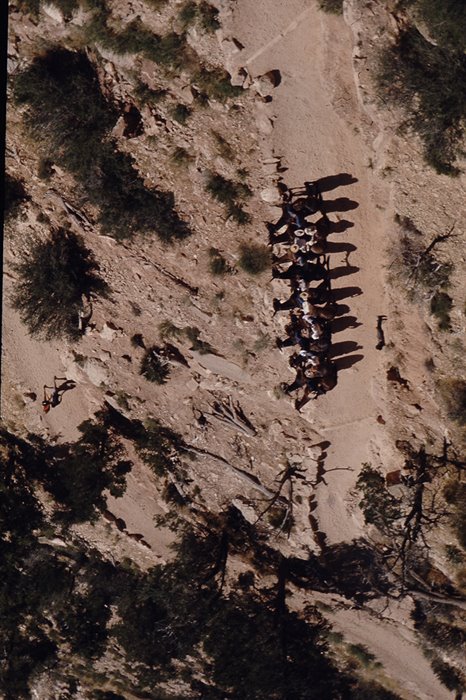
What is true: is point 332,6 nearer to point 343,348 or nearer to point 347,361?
point 343,348

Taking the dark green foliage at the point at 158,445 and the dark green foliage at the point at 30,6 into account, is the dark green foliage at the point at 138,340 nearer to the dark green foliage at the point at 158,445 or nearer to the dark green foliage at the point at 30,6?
the dark green foliage at the point at 158,445

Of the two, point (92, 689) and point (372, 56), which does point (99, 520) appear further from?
point (372, 56)

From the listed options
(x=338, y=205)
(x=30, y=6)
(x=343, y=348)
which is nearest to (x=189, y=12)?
(x=30, y=6)

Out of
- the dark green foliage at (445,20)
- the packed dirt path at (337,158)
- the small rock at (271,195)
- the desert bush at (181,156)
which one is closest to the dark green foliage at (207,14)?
the packed dirt path at (337,158)

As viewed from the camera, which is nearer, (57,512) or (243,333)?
(243,333)

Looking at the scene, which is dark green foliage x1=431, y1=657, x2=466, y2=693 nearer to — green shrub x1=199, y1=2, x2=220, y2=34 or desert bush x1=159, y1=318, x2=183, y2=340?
desert bush x1=159, y1=318, x2=183, y2=340

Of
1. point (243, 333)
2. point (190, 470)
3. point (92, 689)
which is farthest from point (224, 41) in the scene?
point (92, 689)
